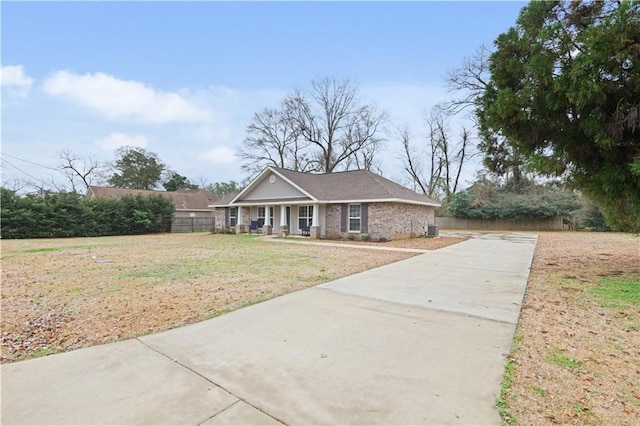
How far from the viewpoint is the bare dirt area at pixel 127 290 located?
408 cm

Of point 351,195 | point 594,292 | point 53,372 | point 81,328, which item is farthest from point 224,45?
point 594,292

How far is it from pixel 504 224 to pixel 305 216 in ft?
68.9

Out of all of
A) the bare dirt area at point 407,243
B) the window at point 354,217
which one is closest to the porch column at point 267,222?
the bare dirt area at point 407,243

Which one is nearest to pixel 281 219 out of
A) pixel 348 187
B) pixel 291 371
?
pixel 348 187

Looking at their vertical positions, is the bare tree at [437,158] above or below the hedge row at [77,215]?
above

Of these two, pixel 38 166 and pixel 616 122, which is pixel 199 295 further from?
pixel 38 166

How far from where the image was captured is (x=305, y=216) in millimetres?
20797

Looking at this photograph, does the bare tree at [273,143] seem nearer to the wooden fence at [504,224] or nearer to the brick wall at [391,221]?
the wooden fence at [504,224]

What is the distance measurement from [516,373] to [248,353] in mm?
2692

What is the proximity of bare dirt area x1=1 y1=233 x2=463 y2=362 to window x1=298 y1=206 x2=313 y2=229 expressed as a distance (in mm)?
9778

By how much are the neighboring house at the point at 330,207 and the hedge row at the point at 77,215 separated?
7.19 m

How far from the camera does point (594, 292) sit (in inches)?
236

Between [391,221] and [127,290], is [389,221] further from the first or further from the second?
[127,290]

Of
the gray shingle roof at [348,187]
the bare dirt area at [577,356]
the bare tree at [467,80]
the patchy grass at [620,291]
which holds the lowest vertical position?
the bare dirt area at [577,356]
